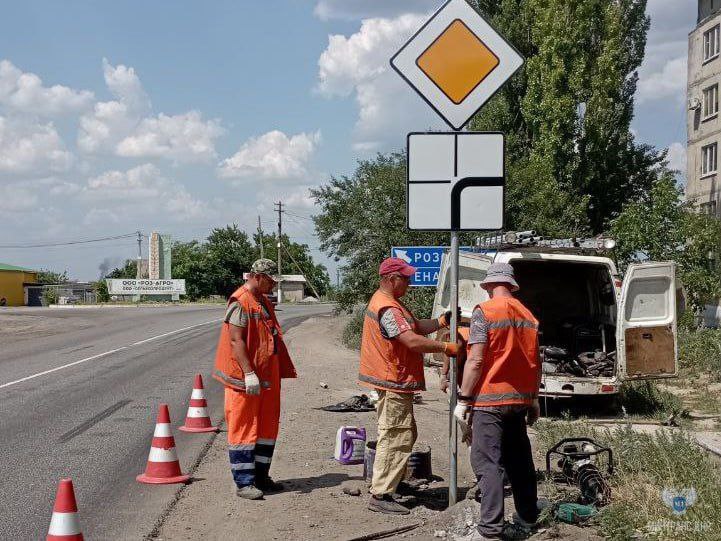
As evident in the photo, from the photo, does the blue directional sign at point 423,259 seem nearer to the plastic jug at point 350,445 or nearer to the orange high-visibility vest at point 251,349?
the plastic jug at point 350,445

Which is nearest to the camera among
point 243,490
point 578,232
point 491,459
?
point 491,459

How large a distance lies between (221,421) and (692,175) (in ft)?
102

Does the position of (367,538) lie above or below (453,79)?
below

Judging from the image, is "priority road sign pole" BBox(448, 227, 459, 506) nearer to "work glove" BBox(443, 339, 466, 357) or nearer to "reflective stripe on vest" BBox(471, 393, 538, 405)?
"work glove" BBox(443, 339, 466, 357)

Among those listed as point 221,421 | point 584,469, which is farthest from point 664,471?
point 221,421

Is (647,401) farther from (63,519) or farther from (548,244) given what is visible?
(63,519)

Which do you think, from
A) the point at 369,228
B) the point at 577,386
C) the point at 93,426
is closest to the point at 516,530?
the point at 577,386

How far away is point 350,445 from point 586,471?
227 centimetres

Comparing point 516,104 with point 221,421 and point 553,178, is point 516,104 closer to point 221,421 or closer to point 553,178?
point 553,178

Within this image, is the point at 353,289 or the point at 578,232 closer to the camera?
the point at 353,289

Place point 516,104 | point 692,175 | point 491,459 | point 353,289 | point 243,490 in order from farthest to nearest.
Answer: point 692,175, point 516,104, point 353,289, point 243,490, point 491,459

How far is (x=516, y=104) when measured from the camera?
100 feet

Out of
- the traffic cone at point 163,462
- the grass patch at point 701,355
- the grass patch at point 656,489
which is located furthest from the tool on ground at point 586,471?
the grass patch at point 701,355

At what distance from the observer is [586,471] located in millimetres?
5992
